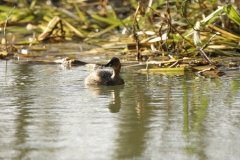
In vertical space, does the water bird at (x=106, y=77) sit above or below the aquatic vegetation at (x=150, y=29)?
below

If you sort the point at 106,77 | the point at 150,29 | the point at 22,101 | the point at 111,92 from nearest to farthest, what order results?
1. the point at 22,101
2. the point at 111,92
3. the point at 106,77
4. the point at 150,29

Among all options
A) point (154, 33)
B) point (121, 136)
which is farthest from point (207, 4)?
point (121, 136)

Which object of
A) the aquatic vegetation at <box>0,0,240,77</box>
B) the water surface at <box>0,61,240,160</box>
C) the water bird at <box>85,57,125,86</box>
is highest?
the aquatic vegetation at <box>0,0,240,77</box>

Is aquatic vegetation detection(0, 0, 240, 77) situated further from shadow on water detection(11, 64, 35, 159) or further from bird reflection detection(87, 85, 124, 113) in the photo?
bird reflection detection(87, 85, 124, 113)

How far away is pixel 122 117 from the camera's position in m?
6.22

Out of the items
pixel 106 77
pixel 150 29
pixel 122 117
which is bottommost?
pixel 122 117

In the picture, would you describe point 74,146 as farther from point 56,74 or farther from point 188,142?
point 56,74

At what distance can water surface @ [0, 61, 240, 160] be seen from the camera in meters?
5.05

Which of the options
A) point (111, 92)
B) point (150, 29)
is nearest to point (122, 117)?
point (111, 92)

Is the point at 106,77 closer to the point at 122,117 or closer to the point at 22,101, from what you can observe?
the point at 22,101

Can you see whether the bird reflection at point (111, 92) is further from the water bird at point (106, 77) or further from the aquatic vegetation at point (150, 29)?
the aquatic vegetation at point (150, 29)

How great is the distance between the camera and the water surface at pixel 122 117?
5.05m

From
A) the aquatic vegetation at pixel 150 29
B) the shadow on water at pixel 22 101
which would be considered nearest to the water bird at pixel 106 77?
the shadow on water at pixel 22 101

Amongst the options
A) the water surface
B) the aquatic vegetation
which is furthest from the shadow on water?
the aquatic vegetation
